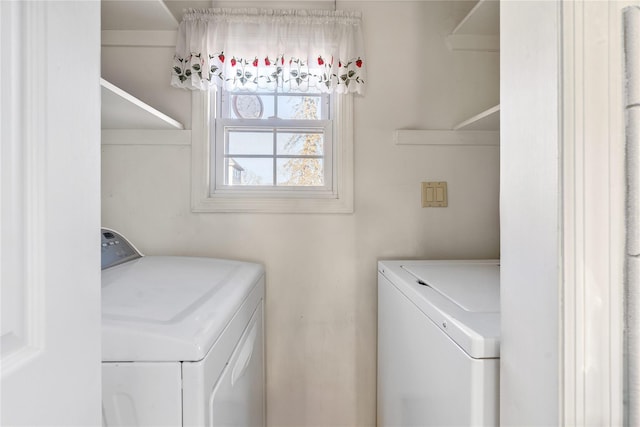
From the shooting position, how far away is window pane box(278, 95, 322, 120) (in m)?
1.75

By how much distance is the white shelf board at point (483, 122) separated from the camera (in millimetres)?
1357

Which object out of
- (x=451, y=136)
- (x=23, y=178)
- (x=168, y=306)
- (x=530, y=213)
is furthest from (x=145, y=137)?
Answer: (x=530, y=213)

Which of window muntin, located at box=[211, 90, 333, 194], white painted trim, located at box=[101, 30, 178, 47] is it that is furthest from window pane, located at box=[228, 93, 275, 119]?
white painted trim, located at box=[101, 30, 178, 47]

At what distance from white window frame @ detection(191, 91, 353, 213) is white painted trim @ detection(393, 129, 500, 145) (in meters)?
0.26

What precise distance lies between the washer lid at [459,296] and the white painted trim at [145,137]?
1123 mm

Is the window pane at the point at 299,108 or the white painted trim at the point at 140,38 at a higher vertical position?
the white painted trim at the point at 140,38

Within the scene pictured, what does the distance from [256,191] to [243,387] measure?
918 mm

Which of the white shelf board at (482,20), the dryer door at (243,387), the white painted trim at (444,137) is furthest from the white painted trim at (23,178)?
the white shelf board at (482,20)

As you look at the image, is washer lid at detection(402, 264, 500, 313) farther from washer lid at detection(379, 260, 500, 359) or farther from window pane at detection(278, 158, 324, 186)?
window pane at detection(278, 158, 324, 186)

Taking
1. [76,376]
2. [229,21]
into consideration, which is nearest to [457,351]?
[76,376]

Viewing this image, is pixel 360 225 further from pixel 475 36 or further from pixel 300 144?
pixel 475 36
